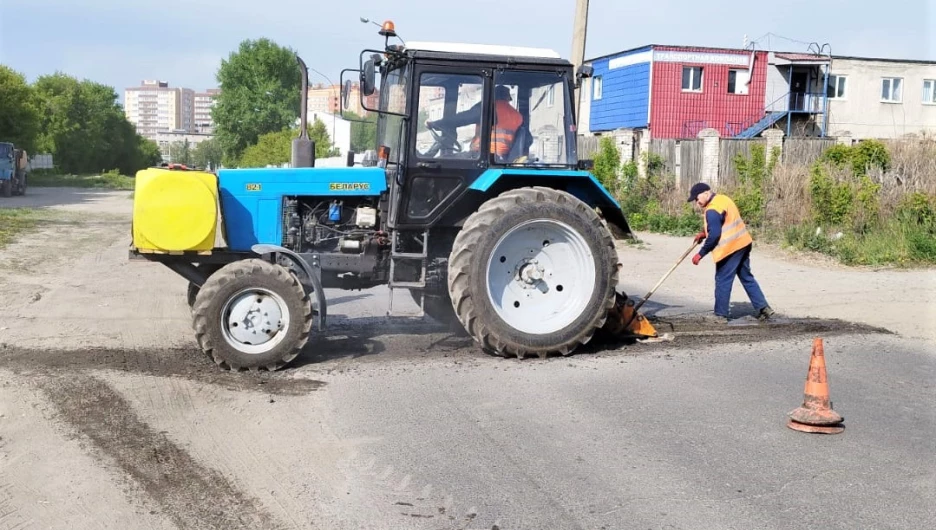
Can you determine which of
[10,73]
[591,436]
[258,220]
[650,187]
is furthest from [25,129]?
[591,436]

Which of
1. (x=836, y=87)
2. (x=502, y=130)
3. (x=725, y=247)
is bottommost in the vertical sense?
(x=725, y=247)

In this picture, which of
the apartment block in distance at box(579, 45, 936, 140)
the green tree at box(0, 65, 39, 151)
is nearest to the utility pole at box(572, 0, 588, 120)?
the apartment block in distance at box(579, 45, 936, 140)

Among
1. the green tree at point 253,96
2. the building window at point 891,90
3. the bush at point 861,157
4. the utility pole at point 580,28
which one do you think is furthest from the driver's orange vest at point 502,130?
the green tree at point 253,96

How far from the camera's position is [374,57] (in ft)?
26.3

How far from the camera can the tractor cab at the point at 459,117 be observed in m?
8.06

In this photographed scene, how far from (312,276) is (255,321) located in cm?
62

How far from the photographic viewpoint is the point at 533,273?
27.2 feet

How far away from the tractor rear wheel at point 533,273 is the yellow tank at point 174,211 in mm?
2110

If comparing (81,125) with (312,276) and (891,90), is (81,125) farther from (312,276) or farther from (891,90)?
(312,276)

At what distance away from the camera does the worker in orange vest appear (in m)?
9.69

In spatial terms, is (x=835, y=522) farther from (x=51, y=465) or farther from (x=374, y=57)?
(x=374, y=57)

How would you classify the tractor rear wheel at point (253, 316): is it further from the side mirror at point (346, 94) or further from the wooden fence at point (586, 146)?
the wooden fence at point (586, 146)

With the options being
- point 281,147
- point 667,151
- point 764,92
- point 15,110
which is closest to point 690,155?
point 667,151

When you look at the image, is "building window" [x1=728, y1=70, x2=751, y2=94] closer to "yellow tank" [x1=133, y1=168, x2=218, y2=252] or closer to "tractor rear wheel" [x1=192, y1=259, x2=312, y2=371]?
"yellow tank" [x1=133, y1=168, x2=218, y2=252]
